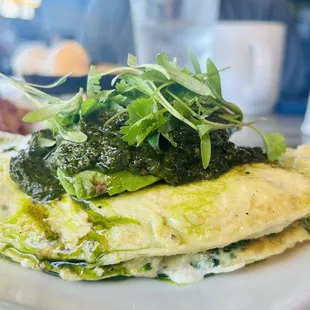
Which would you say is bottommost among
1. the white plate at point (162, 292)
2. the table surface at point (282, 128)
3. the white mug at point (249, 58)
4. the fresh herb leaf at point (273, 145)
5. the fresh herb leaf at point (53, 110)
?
the table surface at point (282, 128)

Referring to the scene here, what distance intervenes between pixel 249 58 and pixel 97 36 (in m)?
2.49

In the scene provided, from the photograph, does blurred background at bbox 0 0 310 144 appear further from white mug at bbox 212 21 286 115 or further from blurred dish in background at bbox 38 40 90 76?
white mug at bbox 212 21 286 115

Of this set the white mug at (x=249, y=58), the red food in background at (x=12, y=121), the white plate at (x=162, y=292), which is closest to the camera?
the white plate at (x=162, y=292)

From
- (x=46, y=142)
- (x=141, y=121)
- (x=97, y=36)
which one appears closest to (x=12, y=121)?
(x=46, y=142)

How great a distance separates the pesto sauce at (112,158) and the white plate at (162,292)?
0.19 metres

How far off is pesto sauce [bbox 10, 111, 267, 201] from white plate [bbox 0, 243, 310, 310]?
191 millimetres

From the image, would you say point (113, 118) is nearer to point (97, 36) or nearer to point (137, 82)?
point (137, 82)

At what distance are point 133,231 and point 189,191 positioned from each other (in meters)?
0.15

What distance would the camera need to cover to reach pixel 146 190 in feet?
3.12

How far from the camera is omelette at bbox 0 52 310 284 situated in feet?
2.86

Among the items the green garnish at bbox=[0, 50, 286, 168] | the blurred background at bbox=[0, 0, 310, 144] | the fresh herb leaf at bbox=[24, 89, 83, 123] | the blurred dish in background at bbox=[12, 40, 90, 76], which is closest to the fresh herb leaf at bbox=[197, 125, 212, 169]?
the green garnish at bbox=[0, 50, 286, 168]

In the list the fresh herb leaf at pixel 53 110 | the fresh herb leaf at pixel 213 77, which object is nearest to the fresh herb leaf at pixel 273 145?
the fresh herb leaf at pixel 213 77

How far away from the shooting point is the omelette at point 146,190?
34.3 inches

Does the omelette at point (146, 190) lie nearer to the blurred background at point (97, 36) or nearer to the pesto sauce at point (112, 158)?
the pesto sauce at point (112, 158)
